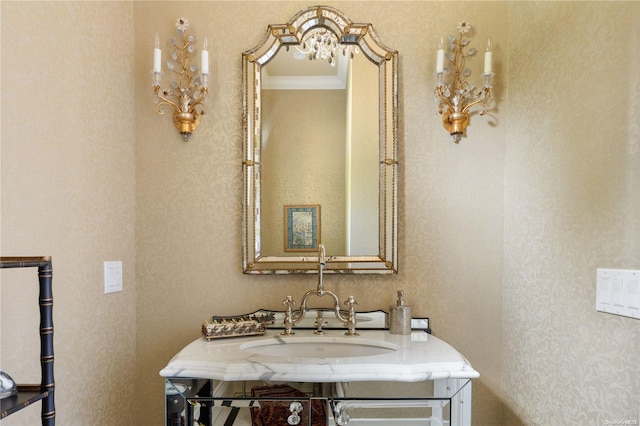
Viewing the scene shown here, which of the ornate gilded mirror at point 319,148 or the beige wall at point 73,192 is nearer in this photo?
the beige wall at point 73,192

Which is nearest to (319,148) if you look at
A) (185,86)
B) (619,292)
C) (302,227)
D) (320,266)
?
(302,227)

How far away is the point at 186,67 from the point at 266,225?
0.69 meters

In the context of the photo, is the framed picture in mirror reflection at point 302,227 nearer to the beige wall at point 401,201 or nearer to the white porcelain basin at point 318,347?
the beige wall at point 401,201

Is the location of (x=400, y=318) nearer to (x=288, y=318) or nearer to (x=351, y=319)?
(x=351, y=319)

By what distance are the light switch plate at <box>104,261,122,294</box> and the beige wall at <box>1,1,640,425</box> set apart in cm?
3

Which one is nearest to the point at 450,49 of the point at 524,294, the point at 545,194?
the point at 545,194

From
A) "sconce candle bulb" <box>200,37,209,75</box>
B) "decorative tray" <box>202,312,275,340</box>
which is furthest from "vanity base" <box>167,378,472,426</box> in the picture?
"sconce candle bulb" <box>200,37,209,75</box>

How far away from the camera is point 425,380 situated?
1.06 m

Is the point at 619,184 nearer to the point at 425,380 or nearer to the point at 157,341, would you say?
the point at 425,380

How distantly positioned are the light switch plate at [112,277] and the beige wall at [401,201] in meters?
0.03

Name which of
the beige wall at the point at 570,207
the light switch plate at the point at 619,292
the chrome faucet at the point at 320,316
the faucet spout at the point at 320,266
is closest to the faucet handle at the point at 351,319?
the chrome faucet at the point at 320,316

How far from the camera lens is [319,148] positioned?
1.56 metres

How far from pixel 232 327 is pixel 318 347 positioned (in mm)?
306

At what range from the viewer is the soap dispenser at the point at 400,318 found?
1.42 m
